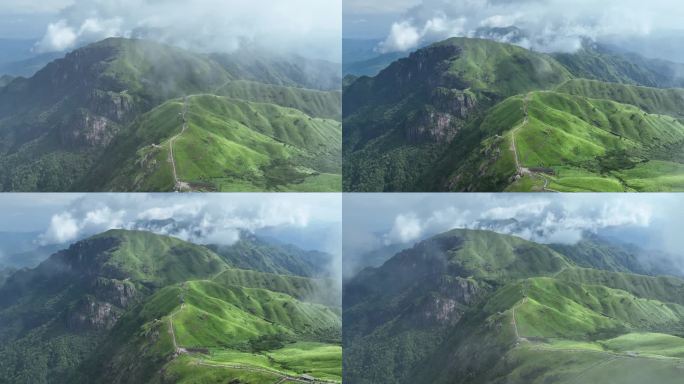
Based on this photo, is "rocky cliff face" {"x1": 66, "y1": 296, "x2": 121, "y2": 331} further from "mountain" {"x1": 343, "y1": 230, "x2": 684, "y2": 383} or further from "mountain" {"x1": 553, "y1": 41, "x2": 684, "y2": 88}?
"mountain" {"x1": 553, "y1": 41, "x2": 684, "y2": 88}

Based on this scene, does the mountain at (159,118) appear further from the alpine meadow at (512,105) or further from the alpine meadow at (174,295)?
the alpine meadow at (512,105)

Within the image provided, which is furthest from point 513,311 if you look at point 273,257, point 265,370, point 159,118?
point 159,118

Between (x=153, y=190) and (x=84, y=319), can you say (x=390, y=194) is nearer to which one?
(x=153, y=190)

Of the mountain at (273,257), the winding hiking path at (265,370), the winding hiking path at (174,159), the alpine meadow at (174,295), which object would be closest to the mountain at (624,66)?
the alpine meadow at (174,295)

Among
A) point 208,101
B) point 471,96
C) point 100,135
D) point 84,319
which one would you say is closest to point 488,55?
point 471,96

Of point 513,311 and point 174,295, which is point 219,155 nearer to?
point 174,295

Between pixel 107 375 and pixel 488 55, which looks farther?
pixel 488 55
